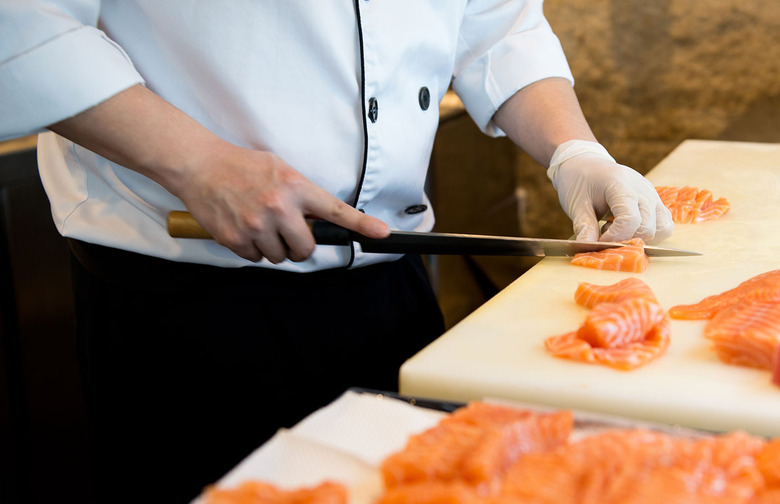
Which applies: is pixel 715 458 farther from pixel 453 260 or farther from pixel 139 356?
pixel 453 260

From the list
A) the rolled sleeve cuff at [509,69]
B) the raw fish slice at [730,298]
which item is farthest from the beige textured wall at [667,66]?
the raw fish slice at [730,298]

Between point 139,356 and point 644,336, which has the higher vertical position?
point 644,336

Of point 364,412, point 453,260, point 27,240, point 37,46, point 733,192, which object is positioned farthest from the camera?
point 453,260

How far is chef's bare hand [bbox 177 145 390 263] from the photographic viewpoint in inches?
54.2

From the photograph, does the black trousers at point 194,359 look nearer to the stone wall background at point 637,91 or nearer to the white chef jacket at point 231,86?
the white chef jacket at point 231,86

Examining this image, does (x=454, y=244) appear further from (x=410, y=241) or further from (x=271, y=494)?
(x=271, y=494)

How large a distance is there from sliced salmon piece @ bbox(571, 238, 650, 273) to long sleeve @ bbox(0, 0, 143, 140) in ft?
3.15

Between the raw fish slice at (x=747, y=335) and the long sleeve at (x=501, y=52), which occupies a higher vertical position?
the long sleeve at (x=501, y=52)

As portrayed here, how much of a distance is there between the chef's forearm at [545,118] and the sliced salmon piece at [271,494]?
1.27 m


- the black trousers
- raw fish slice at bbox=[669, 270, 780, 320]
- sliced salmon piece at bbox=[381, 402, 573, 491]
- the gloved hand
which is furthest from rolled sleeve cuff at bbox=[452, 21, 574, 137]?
sliced salmon piece at bbox=[381, 402, 573, 491]

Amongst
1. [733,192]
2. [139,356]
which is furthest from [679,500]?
[733,192]

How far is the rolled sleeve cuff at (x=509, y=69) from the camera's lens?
2.01 m

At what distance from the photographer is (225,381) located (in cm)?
160

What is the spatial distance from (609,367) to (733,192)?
1.19 metres
